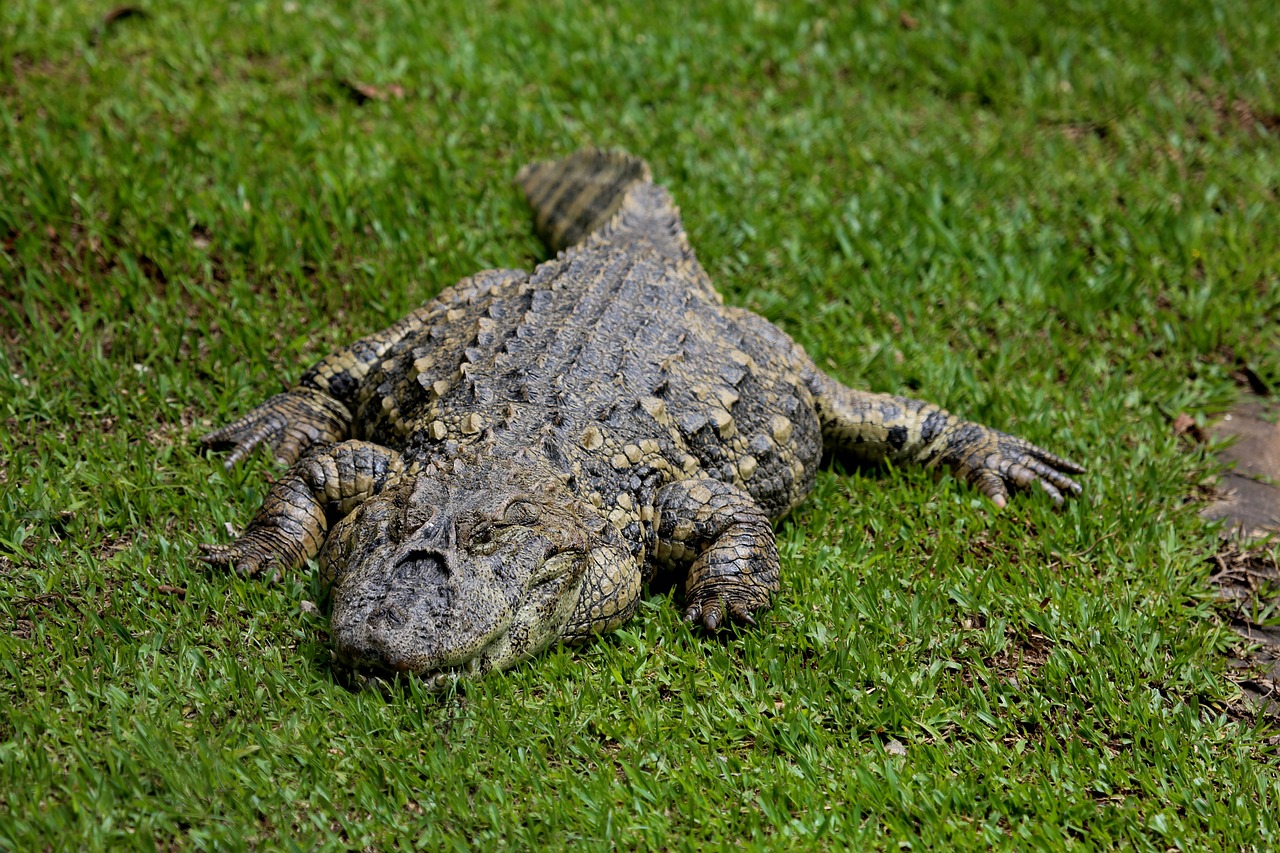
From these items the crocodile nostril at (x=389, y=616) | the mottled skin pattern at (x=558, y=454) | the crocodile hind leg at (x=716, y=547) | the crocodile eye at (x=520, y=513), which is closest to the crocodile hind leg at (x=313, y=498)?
the mottled skin pattern at (x=558, y=454)

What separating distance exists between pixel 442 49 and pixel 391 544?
16.0 ft

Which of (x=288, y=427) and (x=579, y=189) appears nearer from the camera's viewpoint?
(x=288, y=427)

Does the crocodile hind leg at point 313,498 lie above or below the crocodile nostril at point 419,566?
below

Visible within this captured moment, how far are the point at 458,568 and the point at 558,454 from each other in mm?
700

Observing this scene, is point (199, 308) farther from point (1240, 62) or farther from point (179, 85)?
point (1240, 62)

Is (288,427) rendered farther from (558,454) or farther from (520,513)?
(520,513)

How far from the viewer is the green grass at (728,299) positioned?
11.4ft

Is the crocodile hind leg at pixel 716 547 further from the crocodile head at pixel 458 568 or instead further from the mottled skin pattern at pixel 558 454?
the crocodile head at pixel 458 568

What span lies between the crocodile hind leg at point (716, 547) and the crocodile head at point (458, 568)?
38 centimetres

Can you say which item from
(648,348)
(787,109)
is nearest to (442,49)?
(787,109)

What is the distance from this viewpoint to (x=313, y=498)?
4312 millimetres

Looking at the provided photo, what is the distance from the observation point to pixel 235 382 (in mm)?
5227

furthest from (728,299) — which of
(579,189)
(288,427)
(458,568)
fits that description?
(458,568)

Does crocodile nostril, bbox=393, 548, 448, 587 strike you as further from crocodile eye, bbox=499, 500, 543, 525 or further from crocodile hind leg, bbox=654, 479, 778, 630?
crocodile hind leg, bbox=654, 479, 778, 630
